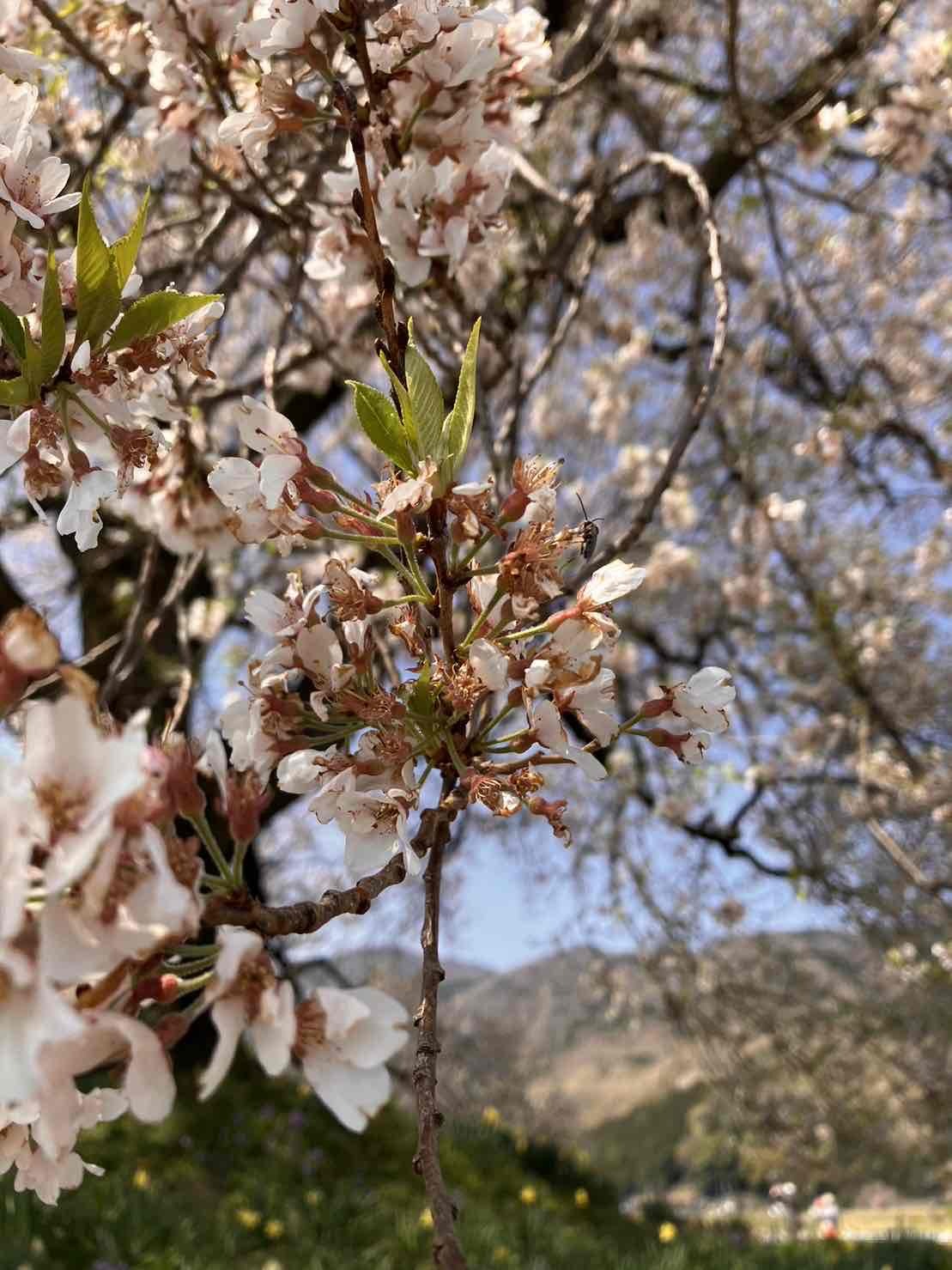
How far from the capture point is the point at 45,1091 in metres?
0.42

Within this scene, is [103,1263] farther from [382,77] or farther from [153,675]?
[382,77]

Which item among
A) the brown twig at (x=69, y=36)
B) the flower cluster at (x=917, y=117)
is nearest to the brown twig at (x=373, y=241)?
the brown twig at (x=69, y=36)

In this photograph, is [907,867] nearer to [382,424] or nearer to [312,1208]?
[382,424]

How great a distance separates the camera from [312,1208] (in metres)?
3.71

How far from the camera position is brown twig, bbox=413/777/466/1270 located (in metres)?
0.49

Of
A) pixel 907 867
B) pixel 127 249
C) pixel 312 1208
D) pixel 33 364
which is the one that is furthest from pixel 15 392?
pixel 312 1208

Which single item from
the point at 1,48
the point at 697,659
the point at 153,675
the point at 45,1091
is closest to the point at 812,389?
the point at 697,659

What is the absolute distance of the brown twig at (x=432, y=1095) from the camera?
1.59 ft

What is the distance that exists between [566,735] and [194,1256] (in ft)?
10.1

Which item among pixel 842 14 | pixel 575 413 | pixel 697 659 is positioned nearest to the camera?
pixel 842 14

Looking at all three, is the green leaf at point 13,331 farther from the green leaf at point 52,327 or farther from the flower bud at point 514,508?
the flower bud at point 514,508

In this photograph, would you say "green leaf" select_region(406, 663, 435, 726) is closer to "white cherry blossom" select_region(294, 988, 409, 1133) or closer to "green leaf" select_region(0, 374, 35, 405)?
"white cherry blossom" select_region(294, 988, 409, 1133)

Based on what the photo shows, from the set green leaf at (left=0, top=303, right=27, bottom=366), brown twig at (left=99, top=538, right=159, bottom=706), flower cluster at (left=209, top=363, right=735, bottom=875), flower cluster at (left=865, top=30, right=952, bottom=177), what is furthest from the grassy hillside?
flower cluster at (left=865, top=30, right=952, bottom=177)

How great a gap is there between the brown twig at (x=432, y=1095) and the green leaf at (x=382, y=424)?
0.90 feet
